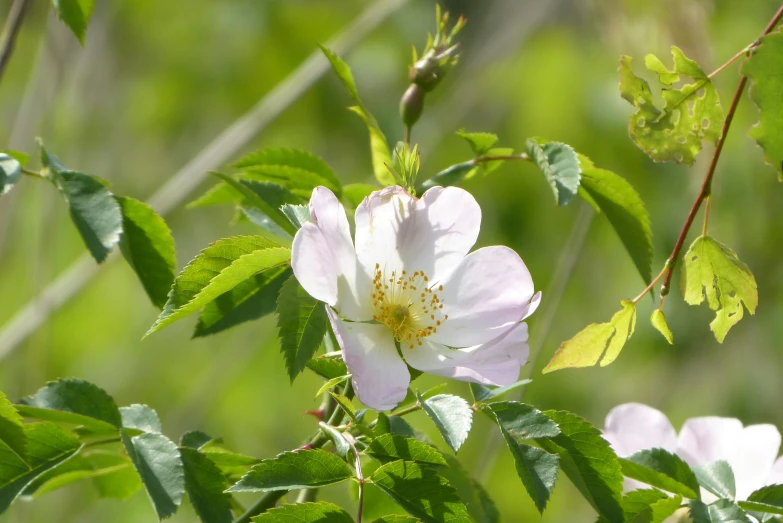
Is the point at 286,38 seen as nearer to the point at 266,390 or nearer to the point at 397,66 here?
the point at 397,66

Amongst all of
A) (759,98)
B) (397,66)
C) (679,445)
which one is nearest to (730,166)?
(397,66)

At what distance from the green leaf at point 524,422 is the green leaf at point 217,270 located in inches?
8.5

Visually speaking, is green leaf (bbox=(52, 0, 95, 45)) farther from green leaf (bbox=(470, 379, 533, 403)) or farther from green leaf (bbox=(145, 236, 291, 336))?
green leaf (bbox=(470, 379, 533, 403))

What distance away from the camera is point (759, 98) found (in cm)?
75

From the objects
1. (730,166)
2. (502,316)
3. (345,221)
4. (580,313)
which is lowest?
(580,313)

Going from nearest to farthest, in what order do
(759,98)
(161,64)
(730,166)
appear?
1. (759,98)
2. (730,166)
3. (161,64)

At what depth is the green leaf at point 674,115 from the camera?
2.71ft

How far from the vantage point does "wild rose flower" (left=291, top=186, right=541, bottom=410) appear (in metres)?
0.76

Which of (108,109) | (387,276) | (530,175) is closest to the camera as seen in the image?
(387,276)

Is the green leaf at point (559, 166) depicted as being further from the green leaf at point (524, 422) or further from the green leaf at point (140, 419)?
the green leaf at point (140, 419)

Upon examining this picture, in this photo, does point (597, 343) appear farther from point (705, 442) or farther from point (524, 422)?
point (705, 442)

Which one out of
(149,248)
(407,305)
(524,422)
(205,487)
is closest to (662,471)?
(524,422)

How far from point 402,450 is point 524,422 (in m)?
0.10

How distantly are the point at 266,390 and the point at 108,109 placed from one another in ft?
3.56
